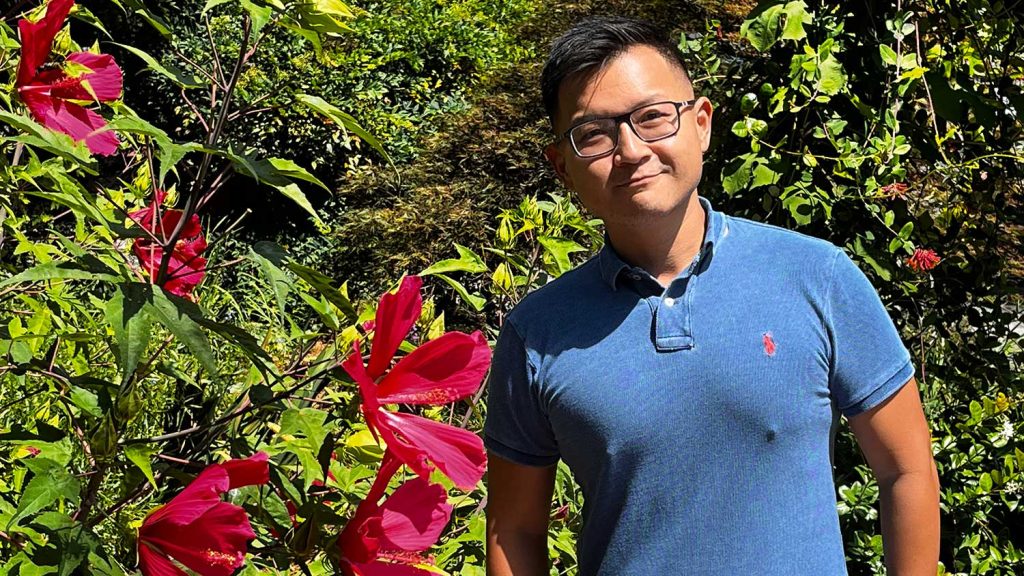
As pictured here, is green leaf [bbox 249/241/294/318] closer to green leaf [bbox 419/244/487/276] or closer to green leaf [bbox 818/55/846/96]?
green leaf [bbox 419/244/487/276]

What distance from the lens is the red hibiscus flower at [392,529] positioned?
1070 millimetres

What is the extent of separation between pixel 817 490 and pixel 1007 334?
4.97 ft

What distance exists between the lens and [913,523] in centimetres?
115

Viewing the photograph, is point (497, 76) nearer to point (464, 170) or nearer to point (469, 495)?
point (464, 170)

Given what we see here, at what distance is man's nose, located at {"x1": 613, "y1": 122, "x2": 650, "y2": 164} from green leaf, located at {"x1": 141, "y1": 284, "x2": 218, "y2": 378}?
438 millimetres

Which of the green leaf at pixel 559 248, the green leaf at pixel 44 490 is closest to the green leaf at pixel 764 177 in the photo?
the green leaf at pixel 559 248

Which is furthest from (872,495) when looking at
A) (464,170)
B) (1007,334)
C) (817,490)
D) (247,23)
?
(464,170)

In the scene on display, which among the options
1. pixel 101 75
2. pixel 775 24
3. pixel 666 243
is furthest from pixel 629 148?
pixel 775 24

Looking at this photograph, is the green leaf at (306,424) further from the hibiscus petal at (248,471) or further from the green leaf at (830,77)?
the green leaf at (830,77)

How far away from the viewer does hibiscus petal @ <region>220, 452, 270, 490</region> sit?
0.99 m

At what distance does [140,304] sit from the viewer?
95cm

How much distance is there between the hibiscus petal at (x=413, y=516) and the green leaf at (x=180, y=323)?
9.7 inches

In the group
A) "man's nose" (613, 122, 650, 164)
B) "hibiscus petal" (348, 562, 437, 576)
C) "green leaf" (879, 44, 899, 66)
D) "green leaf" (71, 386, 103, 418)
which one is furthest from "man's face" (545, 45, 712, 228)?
"green leaf" (879, 44, 899, 66)

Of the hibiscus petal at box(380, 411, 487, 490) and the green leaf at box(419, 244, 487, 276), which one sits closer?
the hibiscus petal at box(380, 411, 487, 490)
